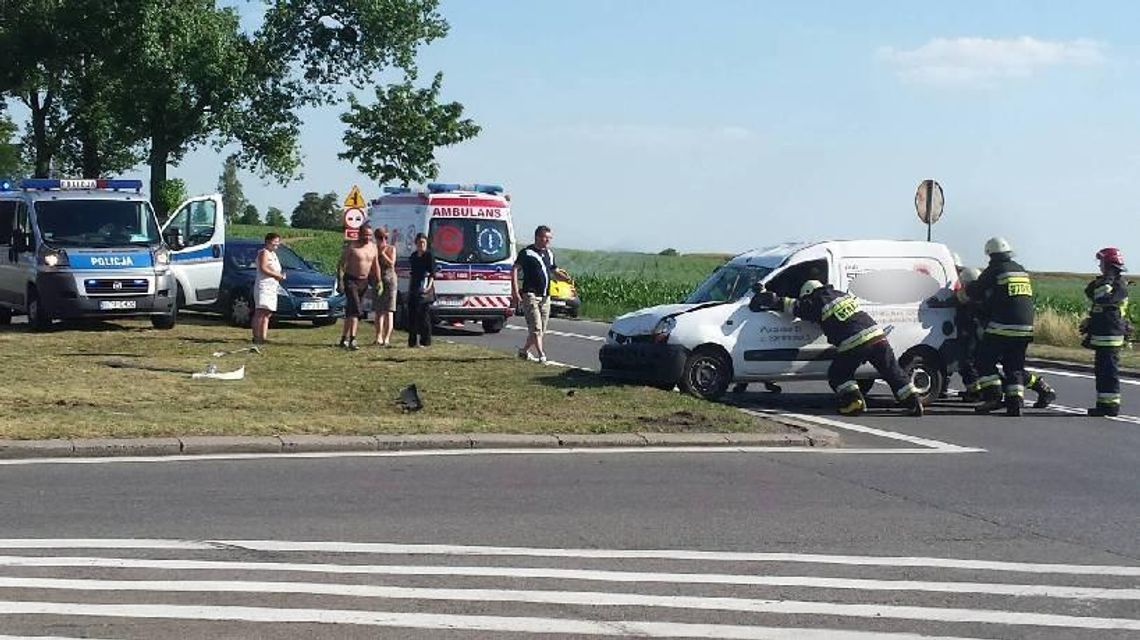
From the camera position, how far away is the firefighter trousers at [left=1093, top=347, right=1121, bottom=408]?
700 inches

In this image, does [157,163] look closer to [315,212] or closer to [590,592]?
[590,592]

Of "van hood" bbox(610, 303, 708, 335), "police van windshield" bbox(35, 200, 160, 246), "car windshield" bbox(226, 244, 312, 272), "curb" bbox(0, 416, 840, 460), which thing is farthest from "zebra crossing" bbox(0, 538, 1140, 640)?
"car windshield" bbox(226, 244, 312, 272)

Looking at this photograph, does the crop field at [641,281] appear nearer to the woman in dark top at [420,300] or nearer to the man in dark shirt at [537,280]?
the woman in dark top at [420,300]

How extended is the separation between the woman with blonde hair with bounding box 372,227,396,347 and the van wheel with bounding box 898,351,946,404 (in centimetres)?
812

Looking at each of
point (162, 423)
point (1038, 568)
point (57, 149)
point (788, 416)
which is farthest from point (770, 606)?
point (57, 149)

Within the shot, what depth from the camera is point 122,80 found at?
39219 millimetres

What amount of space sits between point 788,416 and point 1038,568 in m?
7.64

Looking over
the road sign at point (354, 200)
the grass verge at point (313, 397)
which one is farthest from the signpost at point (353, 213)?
the grass verge at point (313, 397)

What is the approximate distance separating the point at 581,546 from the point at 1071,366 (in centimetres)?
1841

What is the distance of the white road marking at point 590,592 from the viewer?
24.9ft

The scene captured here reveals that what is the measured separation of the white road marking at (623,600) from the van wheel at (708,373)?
9.34 metres

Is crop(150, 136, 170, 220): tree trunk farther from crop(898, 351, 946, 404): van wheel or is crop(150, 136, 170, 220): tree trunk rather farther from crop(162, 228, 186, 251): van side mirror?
crop(898, 351, 946, 404): van wheel

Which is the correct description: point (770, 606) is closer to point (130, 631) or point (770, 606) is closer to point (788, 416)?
point (130, 631)

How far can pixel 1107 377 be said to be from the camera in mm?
17953
